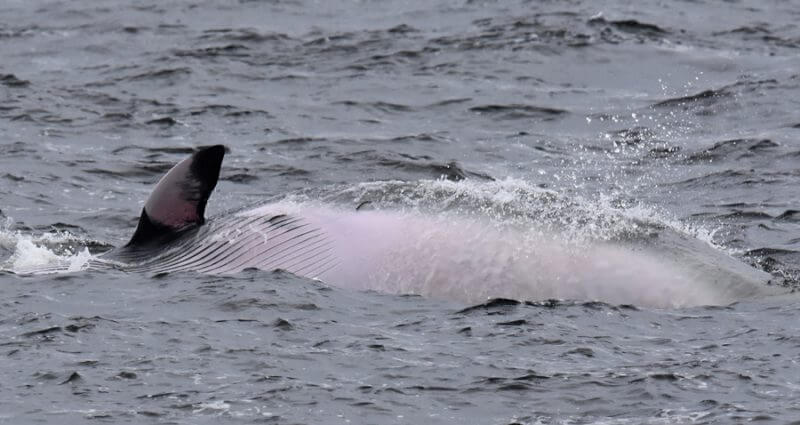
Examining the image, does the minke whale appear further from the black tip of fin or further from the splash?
the splash

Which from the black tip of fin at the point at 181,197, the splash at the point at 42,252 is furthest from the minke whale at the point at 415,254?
the splash at the point at 42,252

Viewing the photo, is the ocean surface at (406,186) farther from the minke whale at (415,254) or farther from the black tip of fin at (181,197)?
the black tip of fin at (181,197)

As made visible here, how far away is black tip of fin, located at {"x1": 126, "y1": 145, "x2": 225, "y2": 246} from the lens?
15.8 meters

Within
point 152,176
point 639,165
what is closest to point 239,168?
point 152,176

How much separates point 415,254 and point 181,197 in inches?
106

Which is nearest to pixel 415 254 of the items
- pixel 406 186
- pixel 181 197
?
pixel 406 186

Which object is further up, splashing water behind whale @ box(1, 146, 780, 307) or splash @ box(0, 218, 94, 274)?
splashing water behind whale @ box(1, 146, 780, 307)

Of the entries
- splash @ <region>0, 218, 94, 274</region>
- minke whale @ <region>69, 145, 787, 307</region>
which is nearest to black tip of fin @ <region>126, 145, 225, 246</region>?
minke whale @ <region>69, 145, 787, 307</region>

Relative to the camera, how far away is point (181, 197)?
629 inches

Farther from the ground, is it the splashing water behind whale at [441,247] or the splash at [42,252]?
the splashing water behind whale at [441,247]

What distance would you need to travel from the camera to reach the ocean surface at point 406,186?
11898 mm

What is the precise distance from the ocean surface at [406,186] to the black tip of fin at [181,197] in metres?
0.82

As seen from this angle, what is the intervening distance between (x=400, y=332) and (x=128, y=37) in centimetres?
2169

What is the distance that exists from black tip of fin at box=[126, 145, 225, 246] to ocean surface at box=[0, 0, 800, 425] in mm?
821
